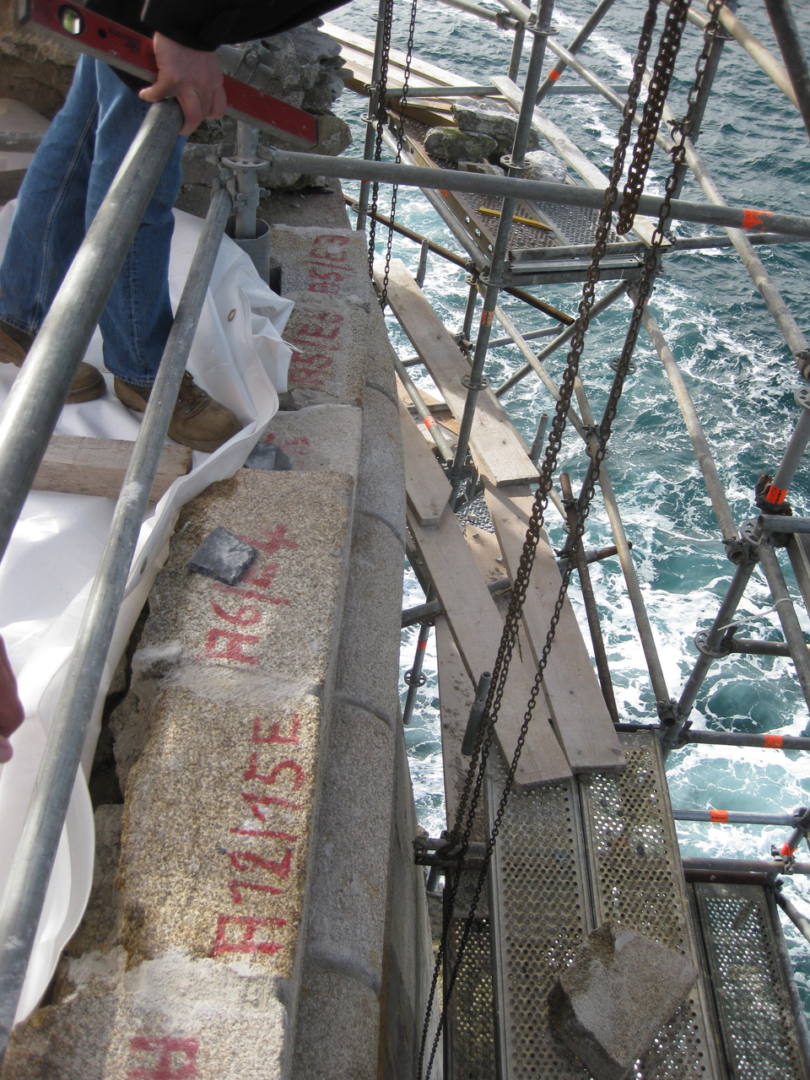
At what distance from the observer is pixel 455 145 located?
800 centimetres

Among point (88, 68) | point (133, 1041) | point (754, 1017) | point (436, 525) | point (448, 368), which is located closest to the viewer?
point (133, 1041)

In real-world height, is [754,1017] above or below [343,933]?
above

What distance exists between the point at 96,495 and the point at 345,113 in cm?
2103

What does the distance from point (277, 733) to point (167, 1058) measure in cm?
79

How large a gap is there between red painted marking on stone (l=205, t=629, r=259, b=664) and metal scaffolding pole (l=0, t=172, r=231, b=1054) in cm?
51

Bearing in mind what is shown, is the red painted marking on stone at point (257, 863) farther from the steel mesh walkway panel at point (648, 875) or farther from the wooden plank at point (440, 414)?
the wooden plank at point (440, 414)

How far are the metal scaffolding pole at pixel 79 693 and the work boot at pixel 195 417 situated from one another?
485mm

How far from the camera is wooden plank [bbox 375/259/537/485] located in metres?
7.25

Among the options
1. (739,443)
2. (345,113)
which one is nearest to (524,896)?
(739,443)

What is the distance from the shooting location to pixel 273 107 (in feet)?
9.95

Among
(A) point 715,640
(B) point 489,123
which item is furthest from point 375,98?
(A) point 715,640

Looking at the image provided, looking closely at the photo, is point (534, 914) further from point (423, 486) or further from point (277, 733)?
point (423, 486)

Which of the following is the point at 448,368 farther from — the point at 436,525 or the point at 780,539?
the point at 780,539

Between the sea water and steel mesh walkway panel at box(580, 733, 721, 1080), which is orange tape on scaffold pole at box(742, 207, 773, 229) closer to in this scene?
steel mesh walkway panel at box(580, 733, 721, 1080)
